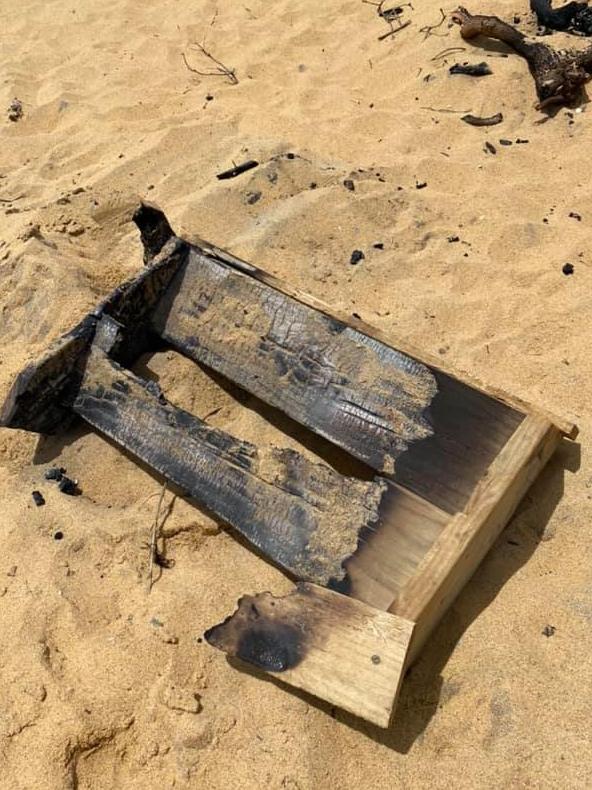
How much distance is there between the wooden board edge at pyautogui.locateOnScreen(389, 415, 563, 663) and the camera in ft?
6.75

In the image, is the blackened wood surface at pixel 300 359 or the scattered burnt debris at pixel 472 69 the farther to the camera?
the scattered burnt debris at pixel 472 69

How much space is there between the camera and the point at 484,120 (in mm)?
4457

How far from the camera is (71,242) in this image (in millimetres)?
4047

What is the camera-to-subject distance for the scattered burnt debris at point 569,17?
4820 millimetres

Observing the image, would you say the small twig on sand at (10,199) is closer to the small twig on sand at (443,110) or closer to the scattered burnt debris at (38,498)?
the scattered burnt debris at (38,498)

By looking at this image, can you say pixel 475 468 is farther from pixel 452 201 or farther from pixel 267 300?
pixel 452 201

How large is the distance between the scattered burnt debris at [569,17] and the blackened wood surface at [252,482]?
4022mm

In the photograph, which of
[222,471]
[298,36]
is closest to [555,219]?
[222,471]

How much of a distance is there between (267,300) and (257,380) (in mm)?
Answer: 348

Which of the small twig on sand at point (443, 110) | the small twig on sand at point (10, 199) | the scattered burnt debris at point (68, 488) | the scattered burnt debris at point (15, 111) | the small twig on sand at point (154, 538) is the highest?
the scattered burnt debris at point (15, 111)

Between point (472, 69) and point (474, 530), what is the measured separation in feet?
12.3

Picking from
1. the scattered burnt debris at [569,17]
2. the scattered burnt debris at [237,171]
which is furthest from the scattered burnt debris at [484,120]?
the scattered burnt debris at [237,171]

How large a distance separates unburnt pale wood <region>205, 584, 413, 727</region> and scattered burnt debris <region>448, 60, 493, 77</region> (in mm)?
3931

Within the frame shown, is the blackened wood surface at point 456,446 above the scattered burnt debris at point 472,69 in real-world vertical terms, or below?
below
